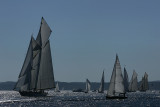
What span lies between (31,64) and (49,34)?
11175mm

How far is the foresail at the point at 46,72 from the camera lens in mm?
125000

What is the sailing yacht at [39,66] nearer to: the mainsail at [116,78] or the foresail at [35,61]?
the foresail at [35,61]

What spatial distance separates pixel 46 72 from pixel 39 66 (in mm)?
3487

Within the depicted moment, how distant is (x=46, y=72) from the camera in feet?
410

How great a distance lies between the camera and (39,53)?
128 metres

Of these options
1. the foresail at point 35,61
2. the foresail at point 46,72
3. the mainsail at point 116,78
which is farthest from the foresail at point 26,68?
the mainsail at point 116,78

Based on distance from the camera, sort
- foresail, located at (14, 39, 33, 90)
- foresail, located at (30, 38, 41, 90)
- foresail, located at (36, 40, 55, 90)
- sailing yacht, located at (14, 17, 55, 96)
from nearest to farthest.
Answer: foresail, located at (36, 40, 55, 90), sailing yacht, located at (14, 17, 55, 96), foresail, located at (30, 38, 41, 90), foresail, located at (14, 39, 33, 90)

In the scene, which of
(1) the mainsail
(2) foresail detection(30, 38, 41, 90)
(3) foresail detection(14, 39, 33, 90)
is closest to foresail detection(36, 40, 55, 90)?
(2) foresail detection(30, 38, 41, 90)

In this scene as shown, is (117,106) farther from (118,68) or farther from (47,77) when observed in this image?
(47,77)

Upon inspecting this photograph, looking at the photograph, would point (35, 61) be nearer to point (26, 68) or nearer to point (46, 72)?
point (26, 68)

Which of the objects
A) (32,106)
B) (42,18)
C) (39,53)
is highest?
(42,18)

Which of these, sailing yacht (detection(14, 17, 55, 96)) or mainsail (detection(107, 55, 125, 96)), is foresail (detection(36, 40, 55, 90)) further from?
mainsail (detection(107, 55, 125, 96))

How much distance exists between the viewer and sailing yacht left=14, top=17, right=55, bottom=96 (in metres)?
126

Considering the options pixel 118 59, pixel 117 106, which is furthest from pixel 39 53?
pixel 117 106
